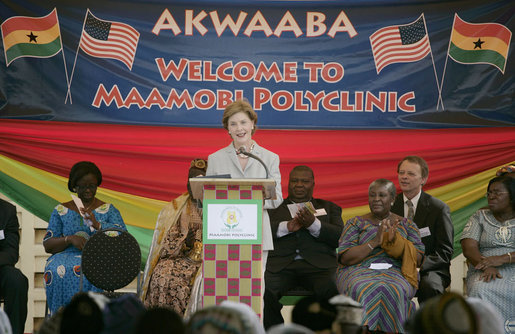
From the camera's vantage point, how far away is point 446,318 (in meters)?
2.16

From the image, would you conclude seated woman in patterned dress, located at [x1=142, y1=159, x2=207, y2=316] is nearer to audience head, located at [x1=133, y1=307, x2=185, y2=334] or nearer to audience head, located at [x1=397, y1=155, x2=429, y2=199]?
audience head, located at [x1=397, y1=155, x2=429, y2=199]

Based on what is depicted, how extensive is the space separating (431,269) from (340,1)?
304 cm

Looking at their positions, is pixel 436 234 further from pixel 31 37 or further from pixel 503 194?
pixel 31 37

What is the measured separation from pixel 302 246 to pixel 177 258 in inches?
44.6

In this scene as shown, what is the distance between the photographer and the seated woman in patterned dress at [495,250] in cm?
543

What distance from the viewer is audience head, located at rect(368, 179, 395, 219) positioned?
557 centimetres

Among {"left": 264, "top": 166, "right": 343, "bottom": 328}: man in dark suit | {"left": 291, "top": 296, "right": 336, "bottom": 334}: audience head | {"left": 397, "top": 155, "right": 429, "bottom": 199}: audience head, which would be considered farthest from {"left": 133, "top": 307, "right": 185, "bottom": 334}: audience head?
{"left": 397, "top": 155, "right": 429, "bottom": 199}: audience head

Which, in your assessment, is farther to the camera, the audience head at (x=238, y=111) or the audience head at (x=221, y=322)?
the audience head at (x=238, y=111)

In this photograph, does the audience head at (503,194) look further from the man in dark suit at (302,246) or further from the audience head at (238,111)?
the audience head at (238,111)

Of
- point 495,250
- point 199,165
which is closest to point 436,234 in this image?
point 495,250

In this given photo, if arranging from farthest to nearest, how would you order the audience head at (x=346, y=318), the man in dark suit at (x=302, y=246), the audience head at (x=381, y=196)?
the man in dark suit at (x=302, y=246) → the audience head at (x=381, y=196) → the audience head at (x=346, y=318)

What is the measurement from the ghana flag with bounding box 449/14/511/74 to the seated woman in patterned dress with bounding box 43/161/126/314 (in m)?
4.00

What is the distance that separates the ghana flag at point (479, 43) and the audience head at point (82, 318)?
562cm

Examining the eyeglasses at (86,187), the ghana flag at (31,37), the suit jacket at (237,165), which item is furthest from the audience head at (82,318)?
the ghana flag at (31,37)
